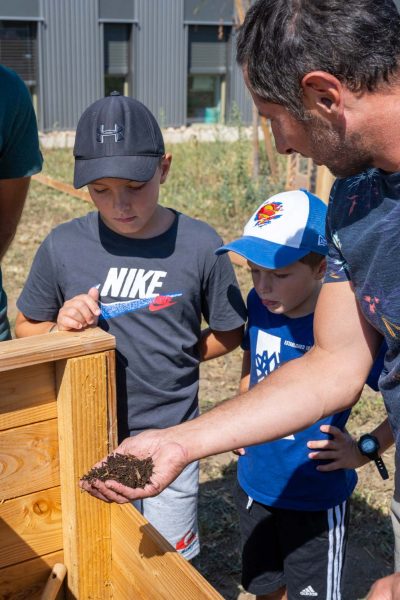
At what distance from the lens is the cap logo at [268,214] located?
2352 millimetres

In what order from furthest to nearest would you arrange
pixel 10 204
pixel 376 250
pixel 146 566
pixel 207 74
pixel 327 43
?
pixel 207 74, pixel 10 204, pixel 146 566, pixel 376 250, pixel 327 43

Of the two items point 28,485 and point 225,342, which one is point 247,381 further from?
point 28,485

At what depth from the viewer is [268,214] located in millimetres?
2379

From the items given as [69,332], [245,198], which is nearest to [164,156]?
[69,332]

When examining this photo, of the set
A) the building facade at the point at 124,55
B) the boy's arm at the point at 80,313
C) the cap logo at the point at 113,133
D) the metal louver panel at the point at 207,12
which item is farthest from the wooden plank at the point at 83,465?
the metal louver panel at the point at 207,12

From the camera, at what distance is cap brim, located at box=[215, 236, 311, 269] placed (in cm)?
→ 220

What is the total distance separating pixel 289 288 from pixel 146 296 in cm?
44

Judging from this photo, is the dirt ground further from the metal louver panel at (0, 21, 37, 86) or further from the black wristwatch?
the metal louver panel at (0, 21, 37, 86)

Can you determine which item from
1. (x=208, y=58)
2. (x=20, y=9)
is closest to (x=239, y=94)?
(x=208, y=58)

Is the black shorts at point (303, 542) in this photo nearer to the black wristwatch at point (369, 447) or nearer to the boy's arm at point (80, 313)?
the black wristwatch at point (369, 447)

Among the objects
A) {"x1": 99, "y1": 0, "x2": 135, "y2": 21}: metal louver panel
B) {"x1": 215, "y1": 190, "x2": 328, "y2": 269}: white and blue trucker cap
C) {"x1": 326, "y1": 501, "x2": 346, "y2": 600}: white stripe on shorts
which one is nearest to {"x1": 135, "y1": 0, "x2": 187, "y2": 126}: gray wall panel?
{"x1": 99, "y1": 0, "x2": 135, "y2": 21}: metal louver panel

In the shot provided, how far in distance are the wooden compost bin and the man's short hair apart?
2.56ft

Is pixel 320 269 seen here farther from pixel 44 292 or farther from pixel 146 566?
pixel 146 566

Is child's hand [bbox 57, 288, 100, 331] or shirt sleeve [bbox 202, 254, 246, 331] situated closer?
child's hand [bbox 57, 288, 100, 331]
